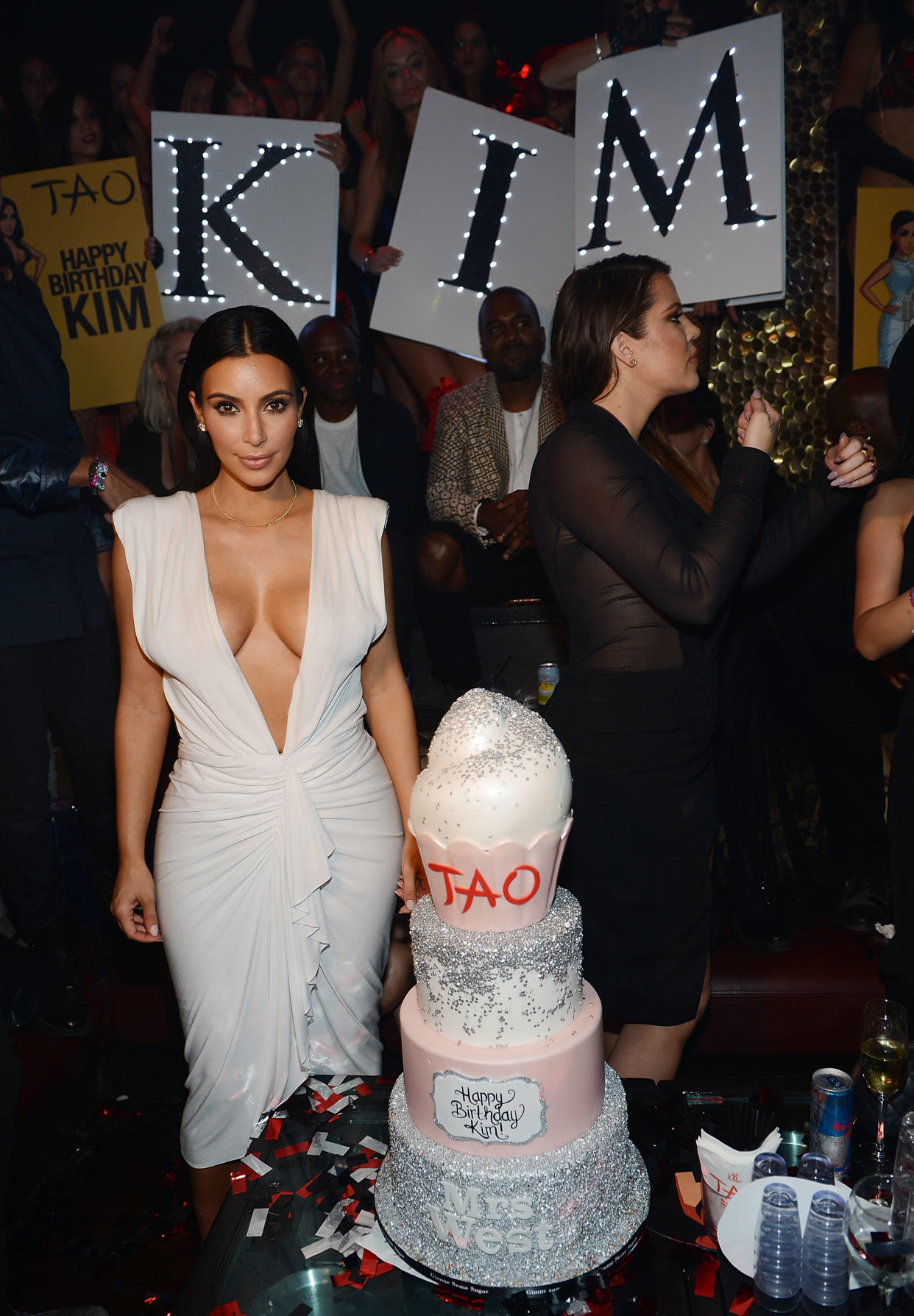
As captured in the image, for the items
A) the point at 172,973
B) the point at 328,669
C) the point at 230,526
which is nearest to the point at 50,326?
the point at 230,526

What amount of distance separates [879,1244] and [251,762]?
1164mm

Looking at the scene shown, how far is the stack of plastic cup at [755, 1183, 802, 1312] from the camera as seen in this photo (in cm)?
121

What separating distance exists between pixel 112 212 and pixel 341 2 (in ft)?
4.15

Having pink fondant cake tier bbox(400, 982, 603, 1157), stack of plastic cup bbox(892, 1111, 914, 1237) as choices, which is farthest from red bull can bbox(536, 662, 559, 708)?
stack of plastic cup bbox(892, 1111, 914, 1237)

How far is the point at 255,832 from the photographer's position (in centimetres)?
190

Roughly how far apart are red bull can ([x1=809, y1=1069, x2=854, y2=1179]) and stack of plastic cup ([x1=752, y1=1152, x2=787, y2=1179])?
0.12 metres

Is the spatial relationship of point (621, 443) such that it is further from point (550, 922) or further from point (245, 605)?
point (550, 922)

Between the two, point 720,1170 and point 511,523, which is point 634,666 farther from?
point 511,523

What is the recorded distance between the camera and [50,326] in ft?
9.83

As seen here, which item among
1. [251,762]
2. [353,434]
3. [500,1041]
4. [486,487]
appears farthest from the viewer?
[353,434]

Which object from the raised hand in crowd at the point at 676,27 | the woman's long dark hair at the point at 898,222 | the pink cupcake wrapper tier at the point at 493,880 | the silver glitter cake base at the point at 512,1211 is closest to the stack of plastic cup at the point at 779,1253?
the silver glitter cake base at the point at 512,1211

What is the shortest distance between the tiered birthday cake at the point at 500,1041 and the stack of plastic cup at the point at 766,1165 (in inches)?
6.7

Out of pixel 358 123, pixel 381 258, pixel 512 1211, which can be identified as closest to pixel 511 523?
pixel 381 258

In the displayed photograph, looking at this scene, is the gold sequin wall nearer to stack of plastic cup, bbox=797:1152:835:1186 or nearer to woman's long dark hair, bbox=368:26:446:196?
woman's long dark hair, bbox=368:26:446:196
